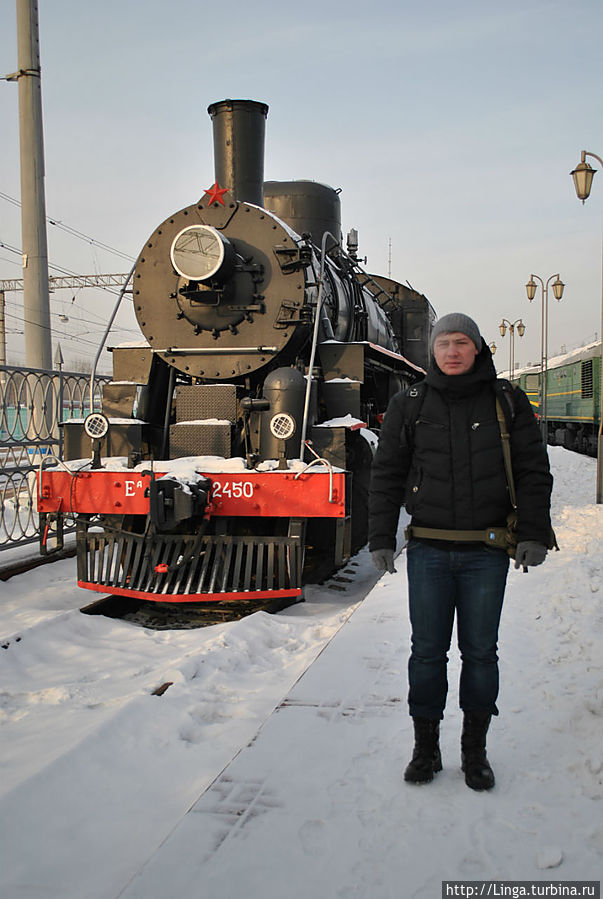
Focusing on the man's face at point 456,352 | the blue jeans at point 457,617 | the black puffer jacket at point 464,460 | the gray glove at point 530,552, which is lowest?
the blue jeans at point 457,617

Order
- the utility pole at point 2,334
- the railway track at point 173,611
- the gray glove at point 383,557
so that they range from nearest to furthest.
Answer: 1. the gray glove at point 383,557
2. the railway track at point 173,611
3. the utility pole at point 2,334

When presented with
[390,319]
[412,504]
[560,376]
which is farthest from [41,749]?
[560,376]

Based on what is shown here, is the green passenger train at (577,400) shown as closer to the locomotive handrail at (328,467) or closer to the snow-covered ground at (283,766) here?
the locomotive handrail at (328,467)

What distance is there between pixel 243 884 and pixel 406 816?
1.90 ft

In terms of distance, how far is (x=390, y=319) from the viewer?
11.1m

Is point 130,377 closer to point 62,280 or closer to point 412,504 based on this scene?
point 412,504

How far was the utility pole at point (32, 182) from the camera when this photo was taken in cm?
958

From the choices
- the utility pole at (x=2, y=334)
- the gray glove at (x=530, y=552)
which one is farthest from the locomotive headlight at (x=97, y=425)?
the utility pole at (x=2, y=334)

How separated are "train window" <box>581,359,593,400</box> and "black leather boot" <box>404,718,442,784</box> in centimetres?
1920

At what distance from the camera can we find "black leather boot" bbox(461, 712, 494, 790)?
2.37m

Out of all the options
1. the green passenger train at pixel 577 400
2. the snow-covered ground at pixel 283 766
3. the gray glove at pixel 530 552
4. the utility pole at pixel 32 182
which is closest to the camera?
the snow-covered ground at pixel 283 766

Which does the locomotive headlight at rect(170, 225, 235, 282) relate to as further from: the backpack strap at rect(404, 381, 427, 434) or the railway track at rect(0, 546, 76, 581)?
the backpack strap at rect(404, 381, 427, 434)

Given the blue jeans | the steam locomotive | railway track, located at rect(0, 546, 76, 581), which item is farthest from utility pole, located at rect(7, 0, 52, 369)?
the blue jeans

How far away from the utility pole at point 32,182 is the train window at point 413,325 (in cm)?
559
